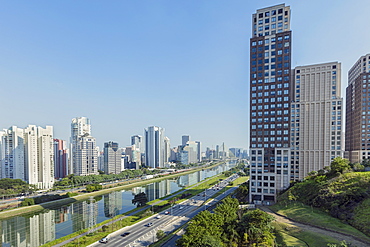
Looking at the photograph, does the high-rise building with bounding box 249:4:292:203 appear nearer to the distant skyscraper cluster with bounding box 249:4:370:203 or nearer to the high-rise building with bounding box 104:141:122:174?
the distant skyscraper cluster with bounding box 249:4:370:203

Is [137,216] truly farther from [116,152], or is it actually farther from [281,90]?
[116,152]

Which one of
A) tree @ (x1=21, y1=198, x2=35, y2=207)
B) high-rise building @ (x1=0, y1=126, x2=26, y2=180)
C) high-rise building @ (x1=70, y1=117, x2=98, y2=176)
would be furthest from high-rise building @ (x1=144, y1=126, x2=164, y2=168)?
tree @ (x1=21, y1=198, x2=35, y2=207)

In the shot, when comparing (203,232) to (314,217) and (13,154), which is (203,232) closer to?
(314,217)

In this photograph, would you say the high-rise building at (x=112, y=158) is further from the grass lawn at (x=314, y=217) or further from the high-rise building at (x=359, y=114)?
the high-rise building at (x=359, y=114)

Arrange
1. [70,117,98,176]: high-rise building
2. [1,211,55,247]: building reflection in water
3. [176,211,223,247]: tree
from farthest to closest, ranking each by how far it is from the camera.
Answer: [70,117,98,176]: high-rise building < [1,211,55,247]: building reflection in water < [176,211,223,247]: tree

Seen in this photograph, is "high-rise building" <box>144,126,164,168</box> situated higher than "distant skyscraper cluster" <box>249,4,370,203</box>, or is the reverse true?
"distant skyscraper cluster" <box>249,4,370,203</box>

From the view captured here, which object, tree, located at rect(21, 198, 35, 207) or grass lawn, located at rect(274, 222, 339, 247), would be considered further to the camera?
tree, located at rect(21, 198, 35, 207)
